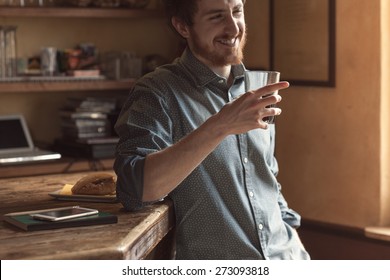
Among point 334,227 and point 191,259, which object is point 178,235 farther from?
point 334,227

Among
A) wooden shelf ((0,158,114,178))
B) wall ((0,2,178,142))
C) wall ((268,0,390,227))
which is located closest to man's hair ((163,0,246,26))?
wall ((268,0,390,227))

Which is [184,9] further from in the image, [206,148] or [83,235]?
[83,235]

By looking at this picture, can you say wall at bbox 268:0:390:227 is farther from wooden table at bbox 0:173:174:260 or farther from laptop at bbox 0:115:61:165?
wooden table at bbox 0:173:174:260

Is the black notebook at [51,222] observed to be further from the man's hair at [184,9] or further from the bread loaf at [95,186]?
the man's hair at [184,9]

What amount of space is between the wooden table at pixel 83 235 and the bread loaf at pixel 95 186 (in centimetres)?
6

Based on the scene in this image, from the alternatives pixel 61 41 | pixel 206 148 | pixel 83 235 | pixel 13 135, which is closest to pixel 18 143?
pixel 13 135

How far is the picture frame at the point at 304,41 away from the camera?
3865 millimetres

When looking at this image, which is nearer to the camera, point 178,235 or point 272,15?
point 178,235

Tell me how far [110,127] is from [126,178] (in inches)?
91.1

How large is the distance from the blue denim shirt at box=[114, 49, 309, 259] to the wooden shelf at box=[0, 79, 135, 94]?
1909 millimetres

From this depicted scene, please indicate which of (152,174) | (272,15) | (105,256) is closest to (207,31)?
(152,174)

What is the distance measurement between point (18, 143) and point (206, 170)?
214cm
